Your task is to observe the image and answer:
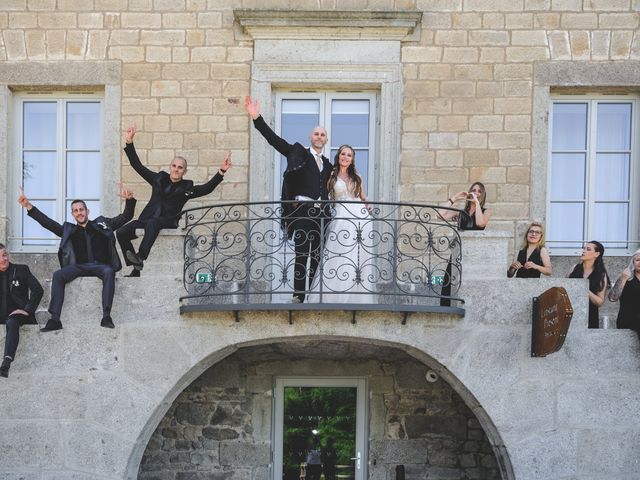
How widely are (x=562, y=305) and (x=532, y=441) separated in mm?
1370

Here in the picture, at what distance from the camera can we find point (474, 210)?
11.0 metres

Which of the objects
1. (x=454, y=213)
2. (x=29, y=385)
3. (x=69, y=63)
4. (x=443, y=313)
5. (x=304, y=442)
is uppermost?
(x=69, y=63)

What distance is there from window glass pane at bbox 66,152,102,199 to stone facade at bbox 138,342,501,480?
2159mm

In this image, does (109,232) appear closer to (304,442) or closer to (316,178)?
(316,178)

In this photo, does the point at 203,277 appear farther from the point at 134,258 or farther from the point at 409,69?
the point at 409,69

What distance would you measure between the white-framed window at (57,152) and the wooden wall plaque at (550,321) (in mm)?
4639

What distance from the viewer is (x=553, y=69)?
12125mm

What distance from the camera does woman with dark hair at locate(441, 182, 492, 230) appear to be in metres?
10.9

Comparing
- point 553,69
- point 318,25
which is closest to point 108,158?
point 318,25

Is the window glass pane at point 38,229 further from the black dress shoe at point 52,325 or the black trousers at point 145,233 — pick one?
the black dress shoe at point 52,325

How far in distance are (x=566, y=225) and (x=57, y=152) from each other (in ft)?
16.7

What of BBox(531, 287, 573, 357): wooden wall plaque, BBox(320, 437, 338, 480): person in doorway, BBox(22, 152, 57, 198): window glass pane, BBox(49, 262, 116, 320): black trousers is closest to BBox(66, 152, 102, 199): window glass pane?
BBox(22, 152, 57, 198): window glass pane

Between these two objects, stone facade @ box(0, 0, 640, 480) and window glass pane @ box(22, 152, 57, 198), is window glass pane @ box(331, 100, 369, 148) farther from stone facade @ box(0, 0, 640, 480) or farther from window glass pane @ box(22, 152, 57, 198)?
window glass pane @ box(22, 152, 57, 198)

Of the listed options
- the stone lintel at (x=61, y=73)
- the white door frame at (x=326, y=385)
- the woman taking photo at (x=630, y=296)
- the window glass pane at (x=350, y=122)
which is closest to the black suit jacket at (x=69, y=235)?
the stone lintel at (x=61, y=73)
